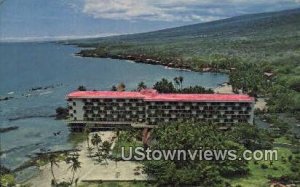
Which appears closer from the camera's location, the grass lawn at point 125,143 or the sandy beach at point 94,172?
the sandy beach at point 94,172

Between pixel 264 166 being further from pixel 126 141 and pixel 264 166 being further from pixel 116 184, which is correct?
pixel 126 141

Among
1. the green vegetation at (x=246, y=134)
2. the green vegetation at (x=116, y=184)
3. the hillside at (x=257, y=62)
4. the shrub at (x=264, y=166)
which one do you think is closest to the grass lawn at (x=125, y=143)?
the green vegetation at (x=246, y=134)

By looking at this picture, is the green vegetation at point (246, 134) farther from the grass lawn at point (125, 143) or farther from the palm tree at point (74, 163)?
the palm tree at point (74, 163)

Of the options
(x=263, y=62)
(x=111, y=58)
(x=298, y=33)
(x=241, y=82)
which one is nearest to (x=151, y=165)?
(x=241, y=82)

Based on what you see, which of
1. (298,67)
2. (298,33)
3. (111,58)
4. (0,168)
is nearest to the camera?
(0,168)

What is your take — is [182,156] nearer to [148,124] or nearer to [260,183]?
[260,183]

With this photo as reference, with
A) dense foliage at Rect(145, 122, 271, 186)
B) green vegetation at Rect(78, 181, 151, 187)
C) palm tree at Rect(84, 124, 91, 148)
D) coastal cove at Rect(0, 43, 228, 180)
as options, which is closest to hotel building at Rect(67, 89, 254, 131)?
palm tree at Rect(84, 124, 91, 148)

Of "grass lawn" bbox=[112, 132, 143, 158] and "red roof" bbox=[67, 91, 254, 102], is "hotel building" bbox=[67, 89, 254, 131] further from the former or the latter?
"grass lawn" bbox=[112, 132, 143, 158]
